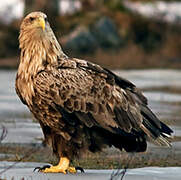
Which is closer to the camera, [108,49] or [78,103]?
[78,103]

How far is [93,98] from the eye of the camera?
8.08 m

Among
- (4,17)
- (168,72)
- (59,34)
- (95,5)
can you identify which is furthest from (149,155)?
(95,5)

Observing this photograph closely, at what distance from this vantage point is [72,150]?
8.20m

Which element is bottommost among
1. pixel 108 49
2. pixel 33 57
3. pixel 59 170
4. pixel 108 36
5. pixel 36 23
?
pixel 108 49

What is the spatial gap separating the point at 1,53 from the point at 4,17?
285 inches

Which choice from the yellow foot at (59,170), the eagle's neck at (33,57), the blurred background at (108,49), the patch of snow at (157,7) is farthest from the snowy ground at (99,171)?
the patch of snow at (157,7)

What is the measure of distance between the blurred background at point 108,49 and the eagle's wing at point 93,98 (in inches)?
75.0

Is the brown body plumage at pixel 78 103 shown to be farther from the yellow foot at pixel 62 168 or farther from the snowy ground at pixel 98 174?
the snowy ground at pixel 98 174

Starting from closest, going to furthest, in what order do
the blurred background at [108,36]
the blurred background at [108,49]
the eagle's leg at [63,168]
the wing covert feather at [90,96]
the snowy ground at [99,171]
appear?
1. the snowy ground at [99,171]
2. the wing covert feather at [90,96]
3. the eagle's leg at [63,168]
4. the blurred background at [108,49]
5. the blurred background at [108,36]

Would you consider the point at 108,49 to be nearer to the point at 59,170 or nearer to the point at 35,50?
the point at 35,50

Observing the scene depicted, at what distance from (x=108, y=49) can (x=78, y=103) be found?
23.9 meters

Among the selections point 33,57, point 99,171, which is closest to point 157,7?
point 33,57

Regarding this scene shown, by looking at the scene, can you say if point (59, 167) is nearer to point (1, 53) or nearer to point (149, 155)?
point (149, 155)

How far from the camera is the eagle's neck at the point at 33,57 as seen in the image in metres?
8.06
